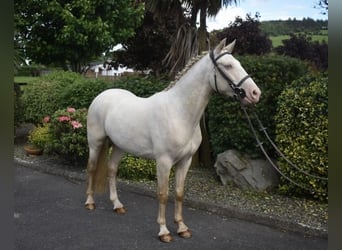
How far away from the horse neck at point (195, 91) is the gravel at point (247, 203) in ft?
4.99

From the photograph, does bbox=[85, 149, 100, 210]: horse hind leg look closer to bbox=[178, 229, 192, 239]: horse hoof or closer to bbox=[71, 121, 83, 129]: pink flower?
bbox=[178, 229, 192, 239]: horse hoof

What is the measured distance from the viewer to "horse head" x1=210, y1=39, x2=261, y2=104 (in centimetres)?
310

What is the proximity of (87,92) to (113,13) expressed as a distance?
3915 millimetres

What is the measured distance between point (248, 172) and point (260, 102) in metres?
1.04

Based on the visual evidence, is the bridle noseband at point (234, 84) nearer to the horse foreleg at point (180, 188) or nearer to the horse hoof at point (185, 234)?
the horse foreleg at point (180, 188)

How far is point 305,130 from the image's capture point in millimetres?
4500

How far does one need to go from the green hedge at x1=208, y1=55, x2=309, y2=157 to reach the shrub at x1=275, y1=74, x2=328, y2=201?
1.05ft

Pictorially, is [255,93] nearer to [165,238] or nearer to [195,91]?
[195,91]

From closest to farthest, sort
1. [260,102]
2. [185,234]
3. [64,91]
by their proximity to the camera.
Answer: [185,234] < [260,102] < [64,91]

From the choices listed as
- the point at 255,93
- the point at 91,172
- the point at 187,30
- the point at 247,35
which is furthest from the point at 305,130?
the point at 247,35

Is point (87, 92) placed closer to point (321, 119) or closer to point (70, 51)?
point (70, 51)

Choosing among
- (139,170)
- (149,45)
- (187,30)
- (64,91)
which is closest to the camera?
(139,170)

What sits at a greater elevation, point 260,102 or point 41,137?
point 260,102

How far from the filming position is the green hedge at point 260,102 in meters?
5.08
